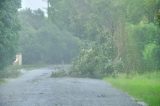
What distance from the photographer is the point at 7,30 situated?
4772 centimetres

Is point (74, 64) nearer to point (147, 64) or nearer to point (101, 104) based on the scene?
point (147, 64)

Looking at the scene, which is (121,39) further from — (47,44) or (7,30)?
(47,44)

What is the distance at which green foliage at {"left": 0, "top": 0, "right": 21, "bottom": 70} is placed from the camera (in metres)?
45.1

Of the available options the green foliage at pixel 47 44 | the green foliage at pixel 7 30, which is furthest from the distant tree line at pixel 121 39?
the green foliage at pixel 47 44

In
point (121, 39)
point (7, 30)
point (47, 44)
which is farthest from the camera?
point (47, 44)

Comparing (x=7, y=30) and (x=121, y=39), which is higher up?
(x=7, y=30)

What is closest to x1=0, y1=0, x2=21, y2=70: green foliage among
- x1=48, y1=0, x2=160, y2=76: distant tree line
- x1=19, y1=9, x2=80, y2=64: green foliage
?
x1=48, y1=0, x2=160, y2=76: distant tree line

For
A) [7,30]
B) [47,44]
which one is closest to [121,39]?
[7,30]

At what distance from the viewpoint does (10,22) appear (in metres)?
47.9

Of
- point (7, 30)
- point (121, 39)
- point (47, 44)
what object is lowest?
point (47, 44)

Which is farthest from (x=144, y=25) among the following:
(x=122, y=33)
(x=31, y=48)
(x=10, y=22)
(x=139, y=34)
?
(x=31, y=48)

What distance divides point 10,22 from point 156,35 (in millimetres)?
14359

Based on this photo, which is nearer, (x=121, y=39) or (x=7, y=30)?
(x=7, y=30)

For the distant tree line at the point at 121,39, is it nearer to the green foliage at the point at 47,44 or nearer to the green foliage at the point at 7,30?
the green foliage at the point at 7,30
